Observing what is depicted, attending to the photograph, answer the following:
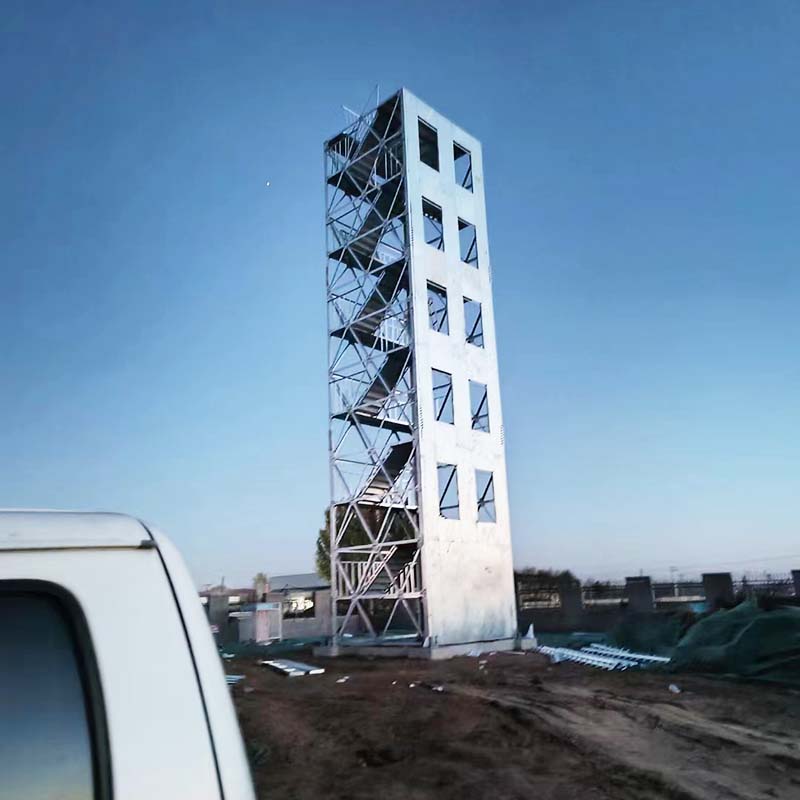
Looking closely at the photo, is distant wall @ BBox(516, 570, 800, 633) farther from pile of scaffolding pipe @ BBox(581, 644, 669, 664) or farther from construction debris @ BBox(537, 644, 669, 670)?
construction debris @ BBox(537, 644, 669, 670)

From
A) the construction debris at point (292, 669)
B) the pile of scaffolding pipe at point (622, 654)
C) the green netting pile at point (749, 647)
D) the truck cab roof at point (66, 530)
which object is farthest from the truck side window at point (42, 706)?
the pile of scaffolding pipe at point (622, 654)

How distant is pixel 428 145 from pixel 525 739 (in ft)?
75.7

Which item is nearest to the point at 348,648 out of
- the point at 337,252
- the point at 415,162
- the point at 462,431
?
the point at 462,431

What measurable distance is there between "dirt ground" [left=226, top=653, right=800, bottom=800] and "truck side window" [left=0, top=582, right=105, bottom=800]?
269 inches

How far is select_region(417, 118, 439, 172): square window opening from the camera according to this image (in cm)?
2617

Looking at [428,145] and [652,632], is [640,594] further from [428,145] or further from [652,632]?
[428,145]

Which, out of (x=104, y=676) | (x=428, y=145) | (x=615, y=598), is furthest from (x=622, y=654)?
(x=104, y=676)

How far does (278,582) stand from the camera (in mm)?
74812

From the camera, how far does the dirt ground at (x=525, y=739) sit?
7.47 m

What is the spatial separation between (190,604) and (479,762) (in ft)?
26.1

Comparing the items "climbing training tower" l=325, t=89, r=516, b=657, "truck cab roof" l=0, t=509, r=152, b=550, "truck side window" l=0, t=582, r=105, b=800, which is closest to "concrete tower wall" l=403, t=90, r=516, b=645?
"climbing training tower" l=325, t=89, r=516, b=657

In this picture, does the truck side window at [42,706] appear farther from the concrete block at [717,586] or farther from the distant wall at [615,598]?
the concrete block at [717,586]

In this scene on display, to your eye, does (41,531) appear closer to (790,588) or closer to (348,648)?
(348,648)

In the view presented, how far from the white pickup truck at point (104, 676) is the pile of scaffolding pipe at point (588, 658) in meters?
17.5
